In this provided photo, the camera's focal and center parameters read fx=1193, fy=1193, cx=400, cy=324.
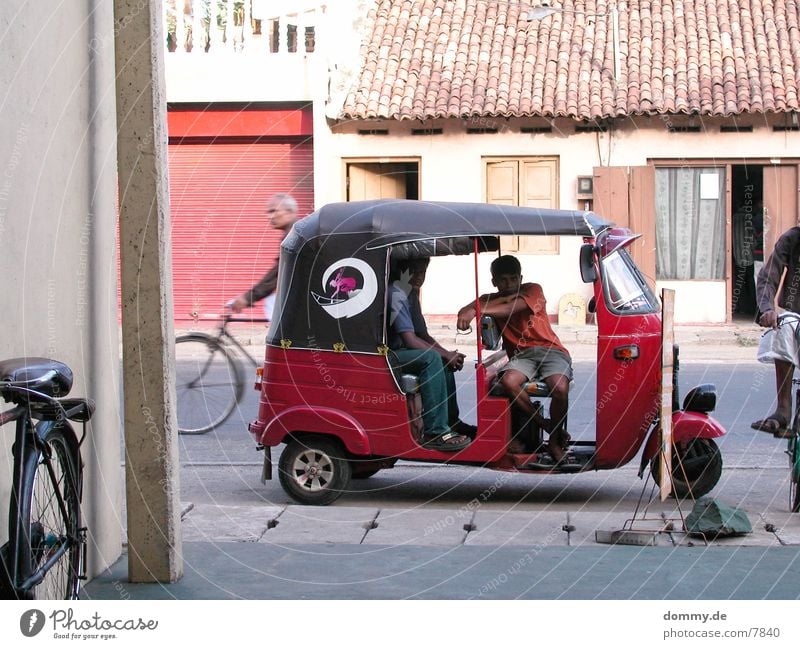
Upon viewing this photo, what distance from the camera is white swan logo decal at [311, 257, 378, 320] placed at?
23.6 ft

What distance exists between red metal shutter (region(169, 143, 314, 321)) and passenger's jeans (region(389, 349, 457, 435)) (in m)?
11.0

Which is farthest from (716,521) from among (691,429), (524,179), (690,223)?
(690,223)

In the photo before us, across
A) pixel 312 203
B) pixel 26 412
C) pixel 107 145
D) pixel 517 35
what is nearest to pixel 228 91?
pixel 312 203

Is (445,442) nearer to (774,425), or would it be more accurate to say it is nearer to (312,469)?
(312,469)

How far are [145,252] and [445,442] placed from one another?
9.60ft

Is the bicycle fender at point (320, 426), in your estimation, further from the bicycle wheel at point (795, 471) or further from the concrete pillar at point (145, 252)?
the bicycle wheel at point (795, 471)

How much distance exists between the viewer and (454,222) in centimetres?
702

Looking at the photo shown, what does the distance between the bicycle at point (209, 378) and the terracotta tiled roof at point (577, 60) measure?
31.0 feet

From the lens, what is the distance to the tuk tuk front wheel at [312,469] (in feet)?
24.0

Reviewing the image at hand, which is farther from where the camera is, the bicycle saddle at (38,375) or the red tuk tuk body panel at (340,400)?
the red tuk tuk body panel at (340,400)

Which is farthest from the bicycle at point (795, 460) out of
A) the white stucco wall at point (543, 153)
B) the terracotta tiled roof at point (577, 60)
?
the terracotta tiled roof at point (577, 60)

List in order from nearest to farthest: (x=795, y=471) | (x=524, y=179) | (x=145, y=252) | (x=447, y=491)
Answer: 1. (x=145, y=252)
2. (x=795, y=471)
3. (x=447, y=491)
4. (x=524, y=179)

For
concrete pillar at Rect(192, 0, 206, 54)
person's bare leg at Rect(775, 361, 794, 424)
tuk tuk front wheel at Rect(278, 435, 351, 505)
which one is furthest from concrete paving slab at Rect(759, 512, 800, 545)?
concrete pillar at Rect(192, 0, 206, 54)

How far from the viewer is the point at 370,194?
782 inches
